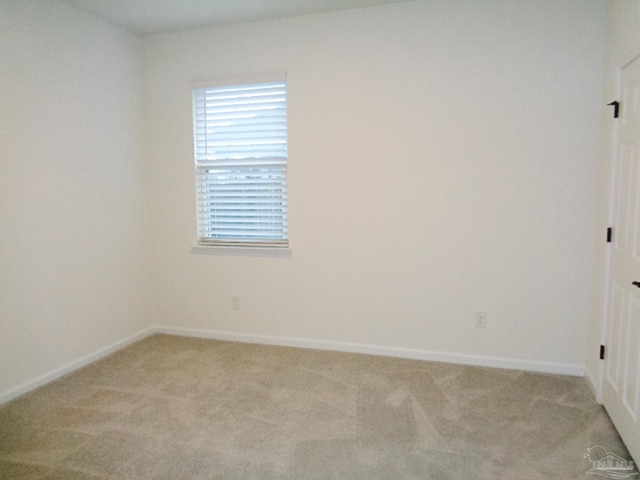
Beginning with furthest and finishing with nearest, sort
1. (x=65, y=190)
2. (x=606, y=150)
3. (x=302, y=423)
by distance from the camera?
(x=65, y=190)
(x=606, y=150)
(x=302, y=423)

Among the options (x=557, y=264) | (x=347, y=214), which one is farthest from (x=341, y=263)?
(x=557, y=264)

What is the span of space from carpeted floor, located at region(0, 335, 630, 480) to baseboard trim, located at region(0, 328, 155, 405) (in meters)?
0.07

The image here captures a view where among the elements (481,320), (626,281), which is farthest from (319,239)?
(626,281)

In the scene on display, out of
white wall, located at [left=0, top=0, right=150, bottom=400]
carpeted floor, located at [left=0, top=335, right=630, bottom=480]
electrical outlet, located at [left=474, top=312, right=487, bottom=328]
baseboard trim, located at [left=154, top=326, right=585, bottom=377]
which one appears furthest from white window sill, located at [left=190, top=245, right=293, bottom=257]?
electrical outlet, located at [left=474, top=312, right=487, bottom=328]

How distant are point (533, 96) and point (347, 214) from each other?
1640 mm

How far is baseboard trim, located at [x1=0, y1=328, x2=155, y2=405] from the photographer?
112 inches

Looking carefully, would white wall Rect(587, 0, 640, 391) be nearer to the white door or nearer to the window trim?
the white door

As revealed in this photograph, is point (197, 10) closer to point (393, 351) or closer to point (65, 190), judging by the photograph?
point (65, 190)

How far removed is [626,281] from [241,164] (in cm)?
299

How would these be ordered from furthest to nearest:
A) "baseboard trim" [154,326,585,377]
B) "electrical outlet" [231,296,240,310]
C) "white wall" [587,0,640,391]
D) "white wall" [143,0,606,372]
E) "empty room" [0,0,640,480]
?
"electrical outlet" [231,296,240,310] < "baseboard trim" [154,326,585,377] < "white wall" [143,0,606,372] < "white wall" [587,0,640,391] < "empty room" [0,0,640,480]

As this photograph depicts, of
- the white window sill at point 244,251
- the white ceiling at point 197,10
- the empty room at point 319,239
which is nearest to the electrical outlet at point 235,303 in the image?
the empty room at point 319,239

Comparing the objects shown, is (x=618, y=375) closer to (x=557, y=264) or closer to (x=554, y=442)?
(x=554, y=442)

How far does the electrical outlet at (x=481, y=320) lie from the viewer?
10.8ft

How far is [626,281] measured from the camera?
2373 mm
